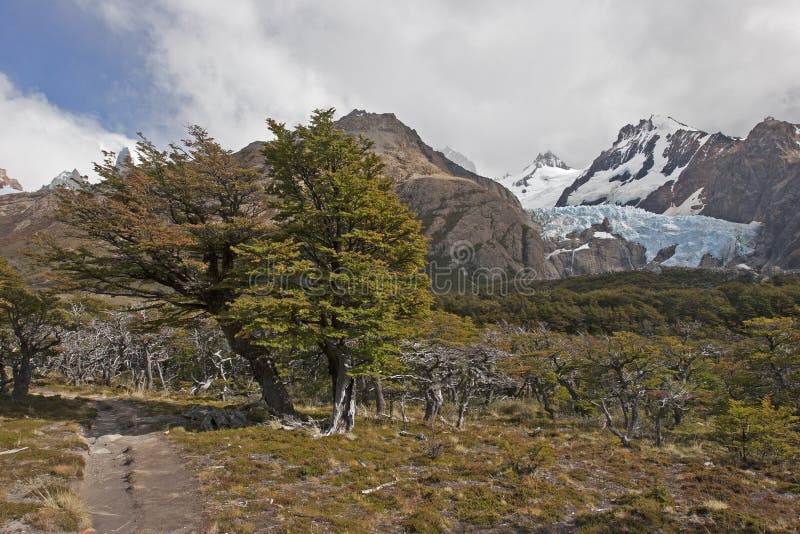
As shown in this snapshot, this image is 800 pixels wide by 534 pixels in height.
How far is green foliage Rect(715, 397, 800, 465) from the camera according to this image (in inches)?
722

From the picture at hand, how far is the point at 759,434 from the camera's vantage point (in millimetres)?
→ 18781

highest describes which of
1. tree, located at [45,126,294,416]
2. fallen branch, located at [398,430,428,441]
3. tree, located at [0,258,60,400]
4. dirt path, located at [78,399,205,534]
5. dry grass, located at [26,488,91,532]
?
tree, located at [45,126,294,416]

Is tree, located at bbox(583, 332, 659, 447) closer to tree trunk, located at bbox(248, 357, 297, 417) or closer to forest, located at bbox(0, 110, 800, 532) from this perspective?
forest, located at bbox(0, 110, 800, 532)

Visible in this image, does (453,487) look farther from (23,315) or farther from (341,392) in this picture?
(23,315)

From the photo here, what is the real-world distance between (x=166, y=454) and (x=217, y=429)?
422 cm

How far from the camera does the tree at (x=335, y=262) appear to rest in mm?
15758

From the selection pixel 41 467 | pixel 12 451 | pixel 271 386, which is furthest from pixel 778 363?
pixel 12 451

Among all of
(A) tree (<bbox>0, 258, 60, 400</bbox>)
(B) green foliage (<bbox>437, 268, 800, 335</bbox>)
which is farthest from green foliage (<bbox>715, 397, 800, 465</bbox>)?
(B) green foliage (<bbox>437, 268, 800, 335</bbox>)

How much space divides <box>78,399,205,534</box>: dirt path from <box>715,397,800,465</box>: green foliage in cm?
2252

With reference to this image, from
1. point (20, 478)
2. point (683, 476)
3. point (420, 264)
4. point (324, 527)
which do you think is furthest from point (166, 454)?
point (683, 476)

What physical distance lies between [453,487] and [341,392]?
22.4ft

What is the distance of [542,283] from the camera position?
160 metres

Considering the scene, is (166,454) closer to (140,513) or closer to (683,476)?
(140,513)

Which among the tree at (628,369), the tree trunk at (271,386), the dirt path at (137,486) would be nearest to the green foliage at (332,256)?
the tree trunk at (271,386)
